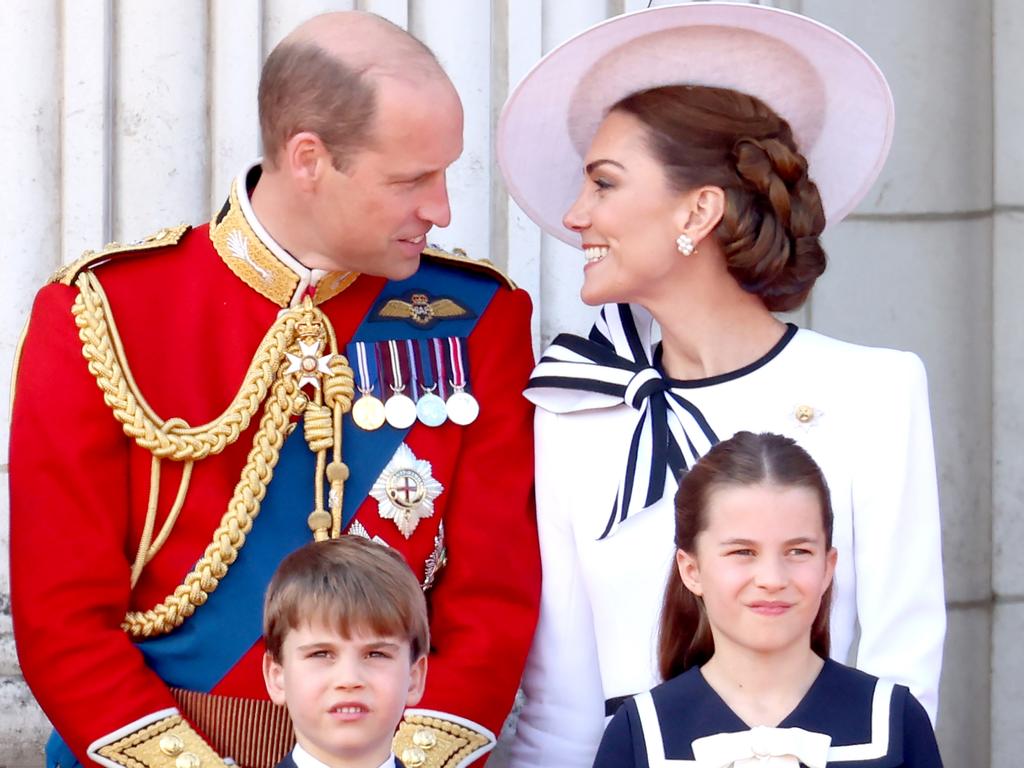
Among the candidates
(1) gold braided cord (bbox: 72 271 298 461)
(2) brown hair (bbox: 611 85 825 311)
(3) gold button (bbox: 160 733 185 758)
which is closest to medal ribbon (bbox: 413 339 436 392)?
(1) gold braided cord (bbox: 72 271 298 461)

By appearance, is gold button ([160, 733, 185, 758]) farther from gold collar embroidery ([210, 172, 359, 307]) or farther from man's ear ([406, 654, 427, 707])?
gold collar embroidery ([210, 172, 359, 307])

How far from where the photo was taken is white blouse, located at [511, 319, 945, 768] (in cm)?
327

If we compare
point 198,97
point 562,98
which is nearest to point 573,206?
Result: point 562,98

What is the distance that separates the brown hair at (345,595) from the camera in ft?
9.21

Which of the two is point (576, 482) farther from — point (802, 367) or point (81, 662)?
point (81, 662)

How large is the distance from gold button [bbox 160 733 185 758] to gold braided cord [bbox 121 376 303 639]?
205mm

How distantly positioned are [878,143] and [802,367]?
43 cm

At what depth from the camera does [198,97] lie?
407cm

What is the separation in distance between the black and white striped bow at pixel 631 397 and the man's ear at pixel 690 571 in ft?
1.15

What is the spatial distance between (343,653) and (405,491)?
60 cm

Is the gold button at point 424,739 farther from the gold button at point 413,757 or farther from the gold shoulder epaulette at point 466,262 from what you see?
the gold shoulder epaulette at point 466,262

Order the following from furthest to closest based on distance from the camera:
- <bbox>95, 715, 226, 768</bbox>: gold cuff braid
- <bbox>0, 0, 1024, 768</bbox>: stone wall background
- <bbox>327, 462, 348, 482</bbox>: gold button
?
<bbox>0, 0, 1024, 768</bbox>: stone wall background
<bbox>327, 462, 348, 482</bbox>: gold button
<bbox>95, 715, 226, 768</bbox>: gold cuff braid

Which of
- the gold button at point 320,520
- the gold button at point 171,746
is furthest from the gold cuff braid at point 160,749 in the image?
the gold button at point 320,520

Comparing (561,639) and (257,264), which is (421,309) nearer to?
(257,264)
